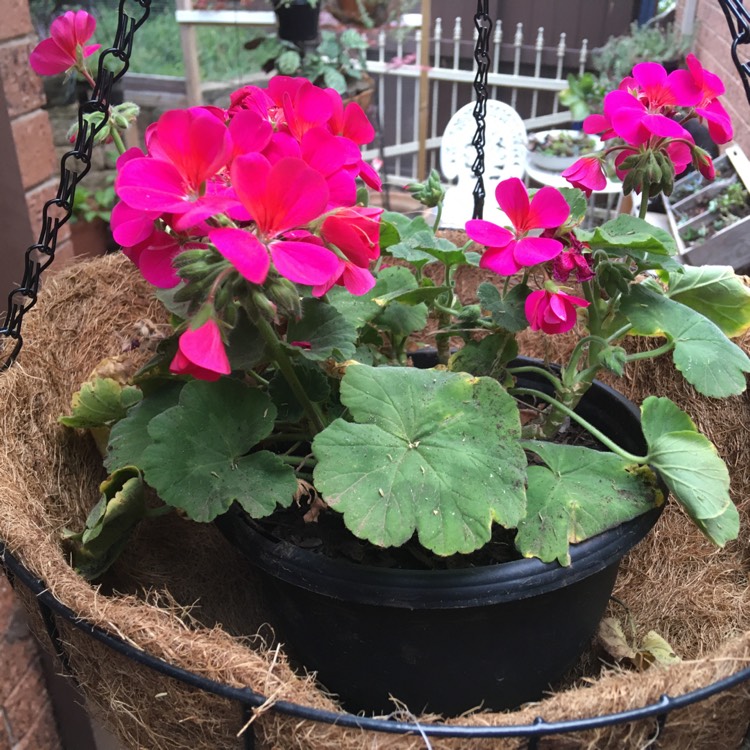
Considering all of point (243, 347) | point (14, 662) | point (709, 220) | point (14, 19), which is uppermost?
point (14, 19)

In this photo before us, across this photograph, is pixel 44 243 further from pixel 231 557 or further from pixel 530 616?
pixel 530 616

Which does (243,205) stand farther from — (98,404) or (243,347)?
(98,404)

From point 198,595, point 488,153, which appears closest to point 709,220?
point 488,153

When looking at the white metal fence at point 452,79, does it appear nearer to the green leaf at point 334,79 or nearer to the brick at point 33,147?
the green leaf at point 334,79

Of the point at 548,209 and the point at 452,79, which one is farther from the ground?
the point at 548,209

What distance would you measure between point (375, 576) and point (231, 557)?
295 millimetres

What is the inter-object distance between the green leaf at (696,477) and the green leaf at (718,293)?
0.16 meters

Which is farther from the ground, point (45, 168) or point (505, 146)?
point (45, 168)

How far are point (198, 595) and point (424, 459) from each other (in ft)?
1.08

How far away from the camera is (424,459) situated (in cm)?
54

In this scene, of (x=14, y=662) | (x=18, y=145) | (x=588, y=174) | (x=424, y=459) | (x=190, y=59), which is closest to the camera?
(x=424, y=459)

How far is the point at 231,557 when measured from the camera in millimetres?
789

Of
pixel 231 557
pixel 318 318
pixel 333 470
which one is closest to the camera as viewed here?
pixel 333 470

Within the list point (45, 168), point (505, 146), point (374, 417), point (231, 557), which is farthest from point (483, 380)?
point (505, 146)
